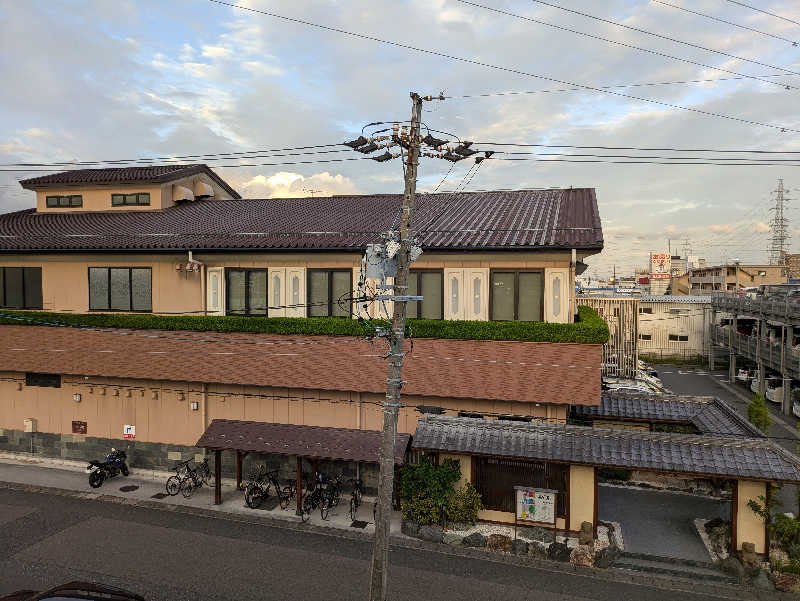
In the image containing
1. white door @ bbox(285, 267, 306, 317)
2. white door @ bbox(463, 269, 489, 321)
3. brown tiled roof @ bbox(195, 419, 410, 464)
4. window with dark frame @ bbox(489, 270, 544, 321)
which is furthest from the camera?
white door @ bbox(285, 267, 306, 317)

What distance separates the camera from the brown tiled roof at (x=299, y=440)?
1877 cm

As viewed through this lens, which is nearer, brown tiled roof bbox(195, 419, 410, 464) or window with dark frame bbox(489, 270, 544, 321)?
brown tiled roof bbox(195, 419, 410, 464)

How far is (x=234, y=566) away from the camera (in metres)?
15.6

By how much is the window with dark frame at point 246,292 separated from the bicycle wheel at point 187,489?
721cm

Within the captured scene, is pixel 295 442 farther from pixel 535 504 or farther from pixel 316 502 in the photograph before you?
pixel 535 504

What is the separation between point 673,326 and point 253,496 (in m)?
52.0

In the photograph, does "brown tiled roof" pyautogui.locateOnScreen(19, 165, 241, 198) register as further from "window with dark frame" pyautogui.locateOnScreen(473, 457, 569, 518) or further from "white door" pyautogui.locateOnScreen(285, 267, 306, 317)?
"window with dark frame" pyautogui.locateOnScreen(473, 457, 569, 518)

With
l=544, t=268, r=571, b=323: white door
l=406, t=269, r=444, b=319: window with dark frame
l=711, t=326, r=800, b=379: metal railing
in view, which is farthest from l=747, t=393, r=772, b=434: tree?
l=711, t=326, r=800, b=379: metal railing

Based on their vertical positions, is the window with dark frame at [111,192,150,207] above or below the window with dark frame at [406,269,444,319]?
above

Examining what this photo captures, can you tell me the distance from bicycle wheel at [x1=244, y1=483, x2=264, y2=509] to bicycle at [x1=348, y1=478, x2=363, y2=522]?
3.54m

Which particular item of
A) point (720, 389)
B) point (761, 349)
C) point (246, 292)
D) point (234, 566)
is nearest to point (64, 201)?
point (246, 292)

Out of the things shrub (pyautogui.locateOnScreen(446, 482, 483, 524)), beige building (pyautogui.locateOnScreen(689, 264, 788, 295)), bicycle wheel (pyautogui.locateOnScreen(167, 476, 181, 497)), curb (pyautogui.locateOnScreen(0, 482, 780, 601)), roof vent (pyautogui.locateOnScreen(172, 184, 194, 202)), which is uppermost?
roof vent (pyautogui.locateOnScreen(172, 184, 194, 202))

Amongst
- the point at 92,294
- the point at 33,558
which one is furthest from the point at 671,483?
the point at 92,294

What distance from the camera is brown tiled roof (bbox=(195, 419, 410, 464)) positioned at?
739 inches
